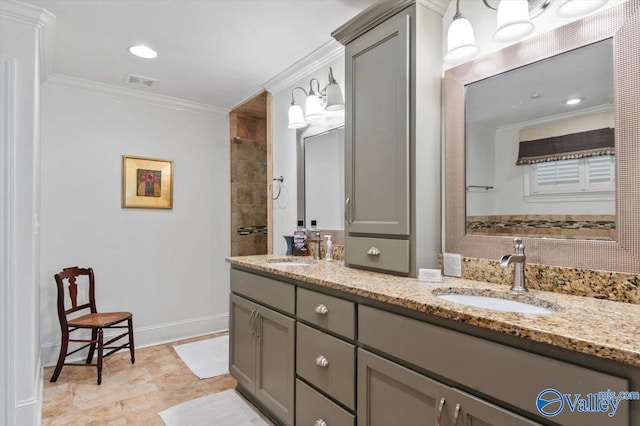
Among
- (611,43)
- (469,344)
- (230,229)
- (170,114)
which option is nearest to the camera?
(469,344)

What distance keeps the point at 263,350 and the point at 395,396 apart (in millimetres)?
1005

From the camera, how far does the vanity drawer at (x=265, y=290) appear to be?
6.02ft

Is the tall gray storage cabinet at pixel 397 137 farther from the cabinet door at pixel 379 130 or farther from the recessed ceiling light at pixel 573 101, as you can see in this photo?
the recessed ceiling light at pixel 573 101

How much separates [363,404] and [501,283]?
0.76 m

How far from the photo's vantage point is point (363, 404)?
1385 mm

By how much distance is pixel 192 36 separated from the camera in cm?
235

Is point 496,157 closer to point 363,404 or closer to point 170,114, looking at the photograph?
point 363,404

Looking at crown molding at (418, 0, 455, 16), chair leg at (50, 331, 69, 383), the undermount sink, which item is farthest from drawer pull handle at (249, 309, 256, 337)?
crown molding at (418, 0, 455, 16)

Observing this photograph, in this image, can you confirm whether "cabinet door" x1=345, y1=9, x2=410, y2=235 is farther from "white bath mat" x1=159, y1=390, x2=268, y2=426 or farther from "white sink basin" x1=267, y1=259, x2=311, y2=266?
"white bath mat" x1=159, y1=390, x2=268, y2=426

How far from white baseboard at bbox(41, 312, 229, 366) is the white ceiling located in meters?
2.31

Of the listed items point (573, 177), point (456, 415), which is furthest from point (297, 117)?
point (456, 415)

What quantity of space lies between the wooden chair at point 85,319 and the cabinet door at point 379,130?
205 cm

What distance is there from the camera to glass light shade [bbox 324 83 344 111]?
2.31 m

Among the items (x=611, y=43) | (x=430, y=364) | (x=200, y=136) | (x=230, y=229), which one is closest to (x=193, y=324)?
(x=230, y=229)
